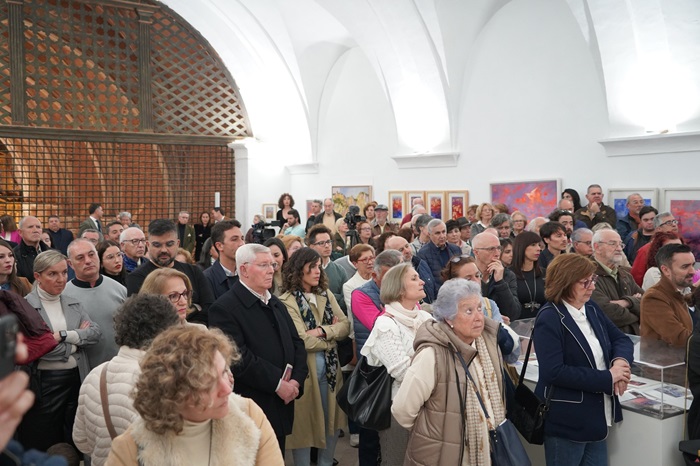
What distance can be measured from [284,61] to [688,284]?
13.2 metres

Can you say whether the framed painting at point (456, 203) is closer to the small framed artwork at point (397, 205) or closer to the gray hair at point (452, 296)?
the small framed artwork at point (397, 205)

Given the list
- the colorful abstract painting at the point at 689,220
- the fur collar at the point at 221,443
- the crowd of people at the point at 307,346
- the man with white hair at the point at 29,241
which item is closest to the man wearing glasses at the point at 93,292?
the crowd of people at the point at 307,346

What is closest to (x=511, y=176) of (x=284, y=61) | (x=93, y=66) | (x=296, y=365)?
(x=284, y=61)

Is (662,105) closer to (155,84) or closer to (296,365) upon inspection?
(296,365)

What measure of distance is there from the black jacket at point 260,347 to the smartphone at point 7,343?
2721 mm

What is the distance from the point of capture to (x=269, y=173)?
18125mm

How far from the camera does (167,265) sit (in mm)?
5094

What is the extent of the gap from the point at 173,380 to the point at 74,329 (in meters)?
2.45

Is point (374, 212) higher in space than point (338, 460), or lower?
higher

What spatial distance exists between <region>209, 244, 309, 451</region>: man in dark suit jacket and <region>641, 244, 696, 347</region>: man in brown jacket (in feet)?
7.81

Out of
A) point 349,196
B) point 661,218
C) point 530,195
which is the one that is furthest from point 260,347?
point 349,196

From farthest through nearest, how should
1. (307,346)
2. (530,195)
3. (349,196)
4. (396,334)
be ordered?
(349,196) < (530,195) < (307,346) < (396,334)

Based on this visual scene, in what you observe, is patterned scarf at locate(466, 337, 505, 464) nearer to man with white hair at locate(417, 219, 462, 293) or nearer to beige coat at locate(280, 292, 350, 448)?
beige coat at locate(280, 292, 350, 448)

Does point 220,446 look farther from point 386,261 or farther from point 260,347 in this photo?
point 386,261
